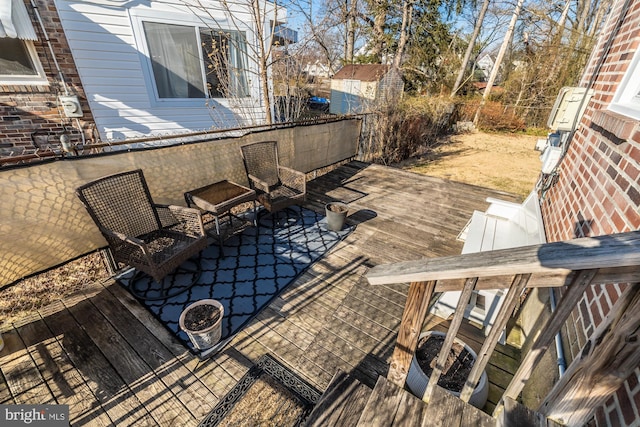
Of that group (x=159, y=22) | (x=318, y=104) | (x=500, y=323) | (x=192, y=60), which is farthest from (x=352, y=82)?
(x=500, y=323)

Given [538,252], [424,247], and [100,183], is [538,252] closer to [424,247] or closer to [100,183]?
[424,247]

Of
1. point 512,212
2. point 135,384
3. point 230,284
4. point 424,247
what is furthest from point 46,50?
point 512,212

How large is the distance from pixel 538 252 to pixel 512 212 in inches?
115

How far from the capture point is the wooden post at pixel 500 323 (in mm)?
956

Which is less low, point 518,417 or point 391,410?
point 518,417

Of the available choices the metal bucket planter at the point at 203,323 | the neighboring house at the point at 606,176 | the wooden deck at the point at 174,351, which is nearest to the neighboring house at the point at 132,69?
the wooden deck at the point at 174,351

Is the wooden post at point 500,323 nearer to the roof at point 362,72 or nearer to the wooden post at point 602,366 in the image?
the wooden post at point 602,366

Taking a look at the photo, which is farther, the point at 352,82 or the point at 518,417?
the point at 352,82

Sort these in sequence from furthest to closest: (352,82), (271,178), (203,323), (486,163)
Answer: (352,82) → (486,163) → (271,178) → (203,323)

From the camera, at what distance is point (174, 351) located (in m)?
2.24

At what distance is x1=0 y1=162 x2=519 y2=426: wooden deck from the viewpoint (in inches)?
Result: 74.6

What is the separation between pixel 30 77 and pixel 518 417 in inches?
270

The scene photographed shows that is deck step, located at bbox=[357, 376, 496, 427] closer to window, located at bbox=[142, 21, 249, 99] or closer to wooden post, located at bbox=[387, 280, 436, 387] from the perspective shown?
wooden post, located at bbox=[387, 280, 436, 387]

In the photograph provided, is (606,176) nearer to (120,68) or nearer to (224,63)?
(224,63)
